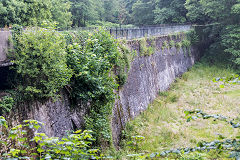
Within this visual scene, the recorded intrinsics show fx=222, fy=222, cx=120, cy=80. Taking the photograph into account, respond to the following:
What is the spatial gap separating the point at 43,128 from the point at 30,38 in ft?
8.38

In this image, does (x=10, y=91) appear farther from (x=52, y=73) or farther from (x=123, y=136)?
(x=123, y=136)

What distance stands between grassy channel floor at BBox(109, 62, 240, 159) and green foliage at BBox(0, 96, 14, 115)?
13.9 feet

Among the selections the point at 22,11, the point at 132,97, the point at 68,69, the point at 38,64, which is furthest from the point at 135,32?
the point at 22,11

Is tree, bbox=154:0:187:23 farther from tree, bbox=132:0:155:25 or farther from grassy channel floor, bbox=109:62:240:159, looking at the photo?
grassy channel floor, bbox=109:62:240:159

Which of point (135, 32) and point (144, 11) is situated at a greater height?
point (144, 11)

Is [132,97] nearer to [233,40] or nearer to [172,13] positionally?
[233,40]

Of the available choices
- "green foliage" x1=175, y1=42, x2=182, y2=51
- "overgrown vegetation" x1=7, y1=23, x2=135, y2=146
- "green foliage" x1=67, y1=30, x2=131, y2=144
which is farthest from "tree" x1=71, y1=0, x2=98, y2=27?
"green foliage" x1=67, y1=30, x2=131, y2=144

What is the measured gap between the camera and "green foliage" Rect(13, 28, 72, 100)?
240 inches

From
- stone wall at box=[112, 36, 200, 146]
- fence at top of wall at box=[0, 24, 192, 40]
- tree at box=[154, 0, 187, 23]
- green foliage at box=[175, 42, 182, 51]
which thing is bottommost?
stone wall at box=[112, 36, 200, 146]

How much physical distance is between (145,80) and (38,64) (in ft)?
31.7

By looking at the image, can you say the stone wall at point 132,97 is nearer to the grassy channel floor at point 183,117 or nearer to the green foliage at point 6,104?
the green foliage at point 6,104

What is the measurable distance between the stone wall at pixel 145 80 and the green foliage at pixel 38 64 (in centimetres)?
424

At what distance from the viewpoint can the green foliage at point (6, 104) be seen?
5294mm

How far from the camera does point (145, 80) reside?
1512 centimetres
